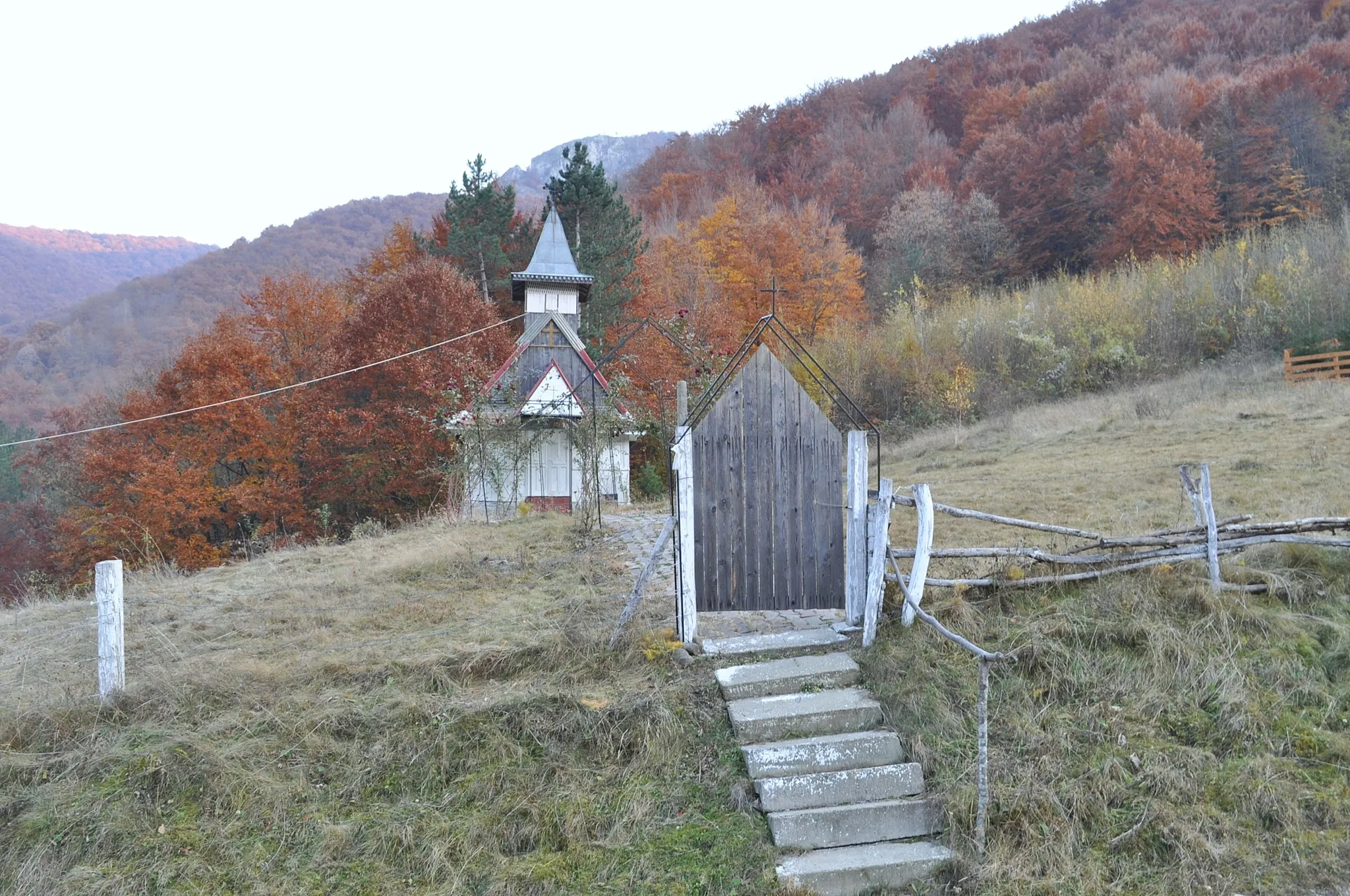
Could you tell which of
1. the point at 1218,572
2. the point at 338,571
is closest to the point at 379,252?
the point at 338,571

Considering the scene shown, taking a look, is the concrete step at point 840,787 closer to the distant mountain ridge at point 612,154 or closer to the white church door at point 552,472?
the white church door at point 552,472

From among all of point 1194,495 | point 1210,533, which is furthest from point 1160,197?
point 1210,533

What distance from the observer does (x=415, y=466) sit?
25.3m

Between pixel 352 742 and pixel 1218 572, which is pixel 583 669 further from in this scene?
pixel 1218 572

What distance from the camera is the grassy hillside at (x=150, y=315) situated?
4191 cm

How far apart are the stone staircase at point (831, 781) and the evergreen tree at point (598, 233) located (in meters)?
25.2

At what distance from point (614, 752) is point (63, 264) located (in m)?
80.4

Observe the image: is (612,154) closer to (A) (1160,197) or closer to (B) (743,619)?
(A) (1160,197)

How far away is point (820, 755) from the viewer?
237 inches

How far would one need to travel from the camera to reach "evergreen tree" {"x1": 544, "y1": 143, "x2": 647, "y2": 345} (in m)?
31.8

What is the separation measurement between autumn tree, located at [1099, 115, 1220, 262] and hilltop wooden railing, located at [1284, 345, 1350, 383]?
10.0 metres

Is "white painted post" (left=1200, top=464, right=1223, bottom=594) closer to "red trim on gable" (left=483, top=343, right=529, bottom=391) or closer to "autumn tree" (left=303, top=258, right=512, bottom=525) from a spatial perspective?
"red trim on gable" (left=483, top=343, right=529, bottom=391)

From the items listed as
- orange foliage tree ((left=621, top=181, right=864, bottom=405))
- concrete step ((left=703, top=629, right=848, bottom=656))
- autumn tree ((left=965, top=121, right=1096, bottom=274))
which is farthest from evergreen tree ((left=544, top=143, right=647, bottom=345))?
concrete step ((left=703, top=629, right=848, bottom=656))

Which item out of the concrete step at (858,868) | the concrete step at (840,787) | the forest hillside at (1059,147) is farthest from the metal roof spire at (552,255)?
the concrete step at (858,868)
